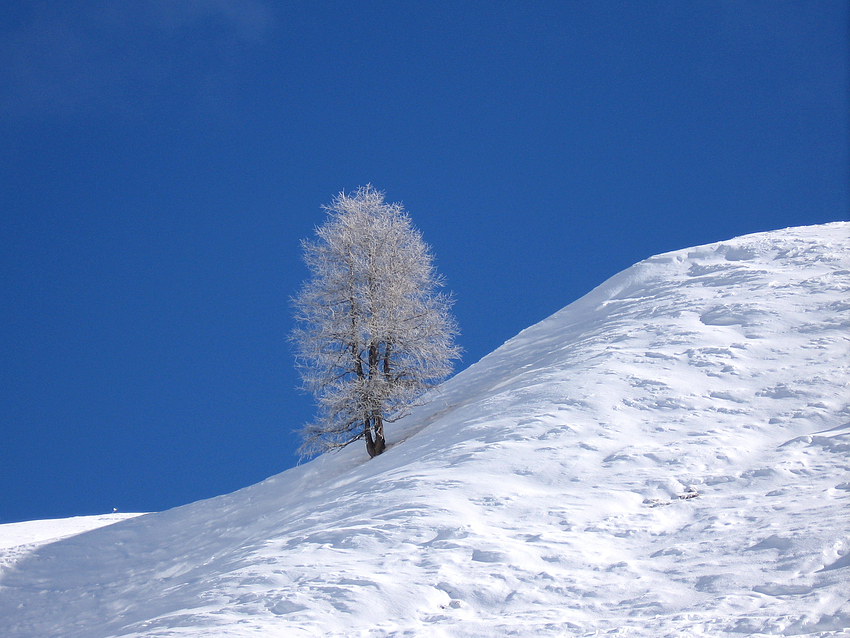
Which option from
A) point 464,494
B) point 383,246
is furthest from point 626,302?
point 464,494

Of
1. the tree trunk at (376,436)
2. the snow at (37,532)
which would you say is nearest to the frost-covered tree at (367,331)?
the tree trunk at (376,436)

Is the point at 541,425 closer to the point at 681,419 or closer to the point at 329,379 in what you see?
the point at 681,419

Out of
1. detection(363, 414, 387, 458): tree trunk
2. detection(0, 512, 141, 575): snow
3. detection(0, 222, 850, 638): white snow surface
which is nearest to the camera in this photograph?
detection(0, 222, 850, 638): white snow surface

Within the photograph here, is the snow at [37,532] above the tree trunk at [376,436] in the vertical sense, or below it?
below

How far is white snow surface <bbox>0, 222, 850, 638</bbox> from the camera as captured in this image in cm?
626

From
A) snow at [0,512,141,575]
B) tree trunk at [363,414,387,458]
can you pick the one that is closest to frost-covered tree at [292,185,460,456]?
tree trunk at [363,414,387,458]

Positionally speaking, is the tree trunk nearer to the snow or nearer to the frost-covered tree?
the frost-covered tree

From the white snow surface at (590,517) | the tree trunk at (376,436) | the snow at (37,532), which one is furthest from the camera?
the snow at (37,532)

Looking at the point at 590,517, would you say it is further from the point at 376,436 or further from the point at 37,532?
the point at 37,532

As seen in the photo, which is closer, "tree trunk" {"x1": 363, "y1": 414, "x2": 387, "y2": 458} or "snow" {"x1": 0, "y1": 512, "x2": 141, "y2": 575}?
"tree trunk" {"x1": 363, "y1": 414, "x2": 387, "y2": 458}

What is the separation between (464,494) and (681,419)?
12.8 feet

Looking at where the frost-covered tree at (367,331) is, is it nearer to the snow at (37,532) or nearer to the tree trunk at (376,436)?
the tree trunk at (376,436)

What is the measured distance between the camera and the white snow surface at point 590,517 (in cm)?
626

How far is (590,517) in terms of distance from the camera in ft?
26.6
